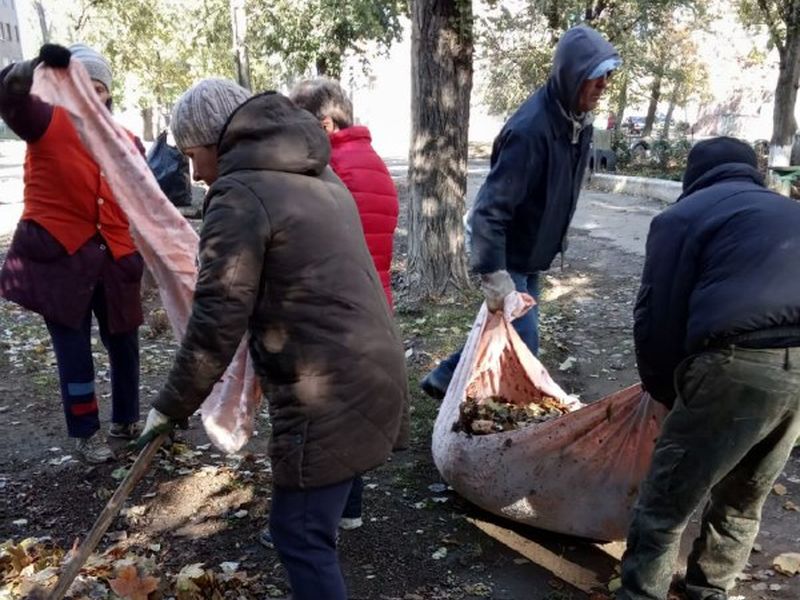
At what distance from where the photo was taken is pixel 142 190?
311cm

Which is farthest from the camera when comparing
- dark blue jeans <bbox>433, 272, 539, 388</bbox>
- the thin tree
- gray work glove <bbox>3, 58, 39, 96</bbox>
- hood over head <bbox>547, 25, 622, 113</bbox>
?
the thin tree

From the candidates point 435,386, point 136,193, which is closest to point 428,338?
point 435,386

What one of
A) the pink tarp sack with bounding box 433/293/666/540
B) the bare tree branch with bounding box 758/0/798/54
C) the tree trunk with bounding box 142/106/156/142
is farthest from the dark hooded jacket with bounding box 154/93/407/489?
the tree trunk with bounding box 142/106/156/142

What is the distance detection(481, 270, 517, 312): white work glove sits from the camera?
3256 millimetres

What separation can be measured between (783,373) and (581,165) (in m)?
1.59

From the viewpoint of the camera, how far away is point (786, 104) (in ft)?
45.9

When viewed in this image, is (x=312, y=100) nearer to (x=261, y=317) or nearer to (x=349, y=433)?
(x=261, y=317)

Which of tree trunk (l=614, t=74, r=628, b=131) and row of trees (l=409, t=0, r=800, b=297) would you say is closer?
row of trees (l=409, t=0, r=800, b=297)

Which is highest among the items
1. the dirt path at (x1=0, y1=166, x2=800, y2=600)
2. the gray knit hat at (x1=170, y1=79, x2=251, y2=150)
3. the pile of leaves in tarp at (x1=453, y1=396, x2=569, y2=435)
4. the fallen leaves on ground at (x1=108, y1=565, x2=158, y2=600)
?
the gray knit hat at (x1=170, y1=79, x2=251, y2=150)

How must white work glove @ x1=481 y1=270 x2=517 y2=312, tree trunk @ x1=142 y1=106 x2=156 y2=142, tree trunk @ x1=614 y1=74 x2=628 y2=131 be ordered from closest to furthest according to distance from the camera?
white work glove @ x1=481 y1=270 x2=517 y2=312, tree trunk @ x1=614 y1=74 x2=628 y2=131, tree trunk @ x1=142 y1=106 x2=156 y2=142

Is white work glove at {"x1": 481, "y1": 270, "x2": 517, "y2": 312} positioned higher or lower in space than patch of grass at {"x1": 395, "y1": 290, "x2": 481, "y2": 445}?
higher

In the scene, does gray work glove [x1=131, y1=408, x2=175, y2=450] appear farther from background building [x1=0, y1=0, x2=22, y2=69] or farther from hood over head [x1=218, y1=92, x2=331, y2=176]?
background building [x1=0, y1=0, x2=22, y2=69]

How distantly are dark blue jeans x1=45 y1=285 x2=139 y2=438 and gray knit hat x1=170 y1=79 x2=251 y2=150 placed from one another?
156 cm

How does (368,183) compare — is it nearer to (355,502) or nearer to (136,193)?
(136,193)
